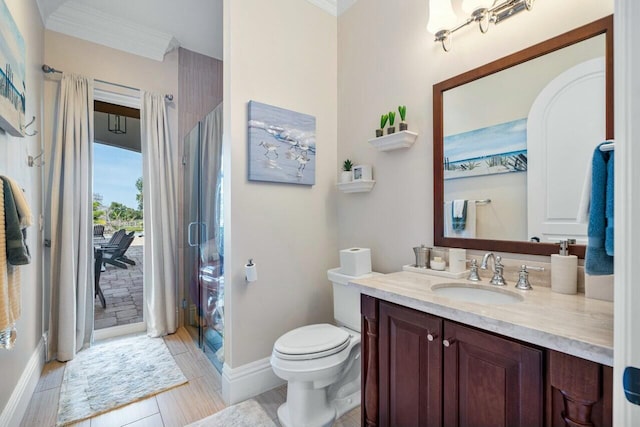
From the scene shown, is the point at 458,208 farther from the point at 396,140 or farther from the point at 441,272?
the point at 396,140

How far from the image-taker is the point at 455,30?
1.58 metres

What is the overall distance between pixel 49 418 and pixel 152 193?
176cm

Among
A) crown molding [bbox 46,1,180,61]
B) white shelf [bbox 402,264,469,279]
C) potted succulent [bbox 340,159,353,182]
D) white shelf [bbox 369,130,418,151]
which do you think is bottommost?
white shelf [bbox 402,264,469,279]

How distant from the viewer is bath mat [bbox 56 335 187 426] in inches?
71.6

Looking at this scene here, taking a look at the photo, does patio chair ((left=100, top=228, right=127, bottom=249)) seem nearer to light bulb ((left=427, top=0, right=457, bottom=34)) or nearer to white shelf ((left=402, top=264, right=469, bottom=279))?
white shelf ((left=402, top=264, right=469, bottom=279))

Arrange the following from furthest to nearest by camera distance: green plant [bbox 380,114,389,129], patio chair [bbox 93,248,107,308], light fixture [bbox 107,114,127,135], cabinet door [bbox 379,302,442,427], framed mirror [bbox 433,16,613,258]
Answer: light fixture [bbox 107,114,127,135], patio chair [bbox 93,248,107,308], green plant [bbox 380,114,389,129], framed mirror [bbox 433,16,613,258], cabinet door [bbox 379,302,442,427]

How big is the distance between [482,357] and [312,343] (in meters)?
0.91

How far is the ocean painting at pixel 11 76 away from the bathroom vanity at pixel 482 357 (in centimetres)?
181

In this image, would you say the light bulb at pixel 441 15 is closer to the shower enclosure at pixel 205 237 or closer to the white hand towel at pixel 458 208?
the white hand towel at pixel 458 208

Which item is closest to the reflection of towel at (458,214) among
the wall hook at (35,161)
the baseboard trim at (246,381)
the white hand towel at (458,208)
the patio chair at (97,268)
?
the white hand towel at (458,208)

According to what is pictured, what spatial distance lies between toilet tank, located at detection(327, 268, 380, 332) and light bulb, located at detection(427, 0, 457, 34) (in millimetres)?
1469

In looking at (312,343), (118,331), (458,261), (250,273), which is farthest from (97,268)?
(458,261)

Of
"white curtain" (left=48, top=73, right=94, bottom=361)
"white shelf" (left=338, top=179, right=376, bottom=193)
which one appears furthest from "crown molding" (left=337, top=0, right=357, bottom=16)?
"white curtain" (left=48, top=73, right=94, bottom=361)

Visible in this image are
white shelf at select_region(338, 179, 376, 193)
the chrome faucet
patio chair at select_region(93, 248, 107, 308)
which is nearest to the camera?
the chrome faucet
